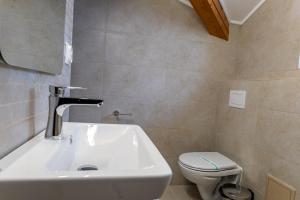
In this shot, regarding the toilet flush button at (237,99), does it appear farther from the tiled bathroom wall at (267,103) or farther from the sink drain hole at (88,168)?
the sink drain hole at (88,168)

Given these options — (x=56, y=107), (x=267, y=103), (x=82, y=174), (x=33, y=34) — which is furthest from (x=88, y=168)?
(x=267, y=103)

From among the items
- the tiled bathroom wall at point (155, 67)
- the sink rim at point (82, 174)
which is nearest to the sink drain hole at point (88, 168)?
the sink rim at point (82, 174)

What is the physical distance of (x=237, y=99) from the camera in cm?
203

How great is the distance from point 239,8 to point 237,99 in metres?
A: 0.90

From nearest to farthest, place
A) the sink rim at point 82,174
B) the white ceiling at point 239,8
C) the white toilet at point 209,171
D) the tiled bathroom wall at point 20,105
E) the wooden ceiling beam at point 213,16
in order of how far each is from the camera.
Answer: the sink rim at point 82,174 → the tiled bathroom wall at point 20,105 → the white toilet at point 209,171 → the wooden ceiling beam at point 213,16 → the white ceiling at point 239,8

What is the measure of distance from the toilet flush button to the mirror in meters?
1.55

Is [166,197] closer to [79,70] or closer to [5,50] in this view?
[79,70]

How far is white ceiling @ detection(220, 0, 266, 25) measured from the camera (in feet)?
6.76

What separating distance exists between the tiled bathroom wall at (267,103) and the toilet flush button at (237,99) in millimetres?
43

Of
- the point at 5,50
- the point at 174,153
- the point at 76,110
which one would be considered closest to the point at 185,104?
the point at 174,153

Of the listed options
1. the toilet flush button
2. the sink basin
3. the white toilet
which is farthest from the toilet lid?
the sink basin

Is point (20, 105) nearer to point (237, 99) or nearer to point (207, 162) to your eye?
point (207, 162)

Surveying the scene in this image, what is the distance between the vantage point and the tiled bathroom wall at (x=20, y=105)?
2.12ft

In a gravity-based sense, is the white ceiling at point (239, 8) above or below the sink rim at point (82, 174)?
above
